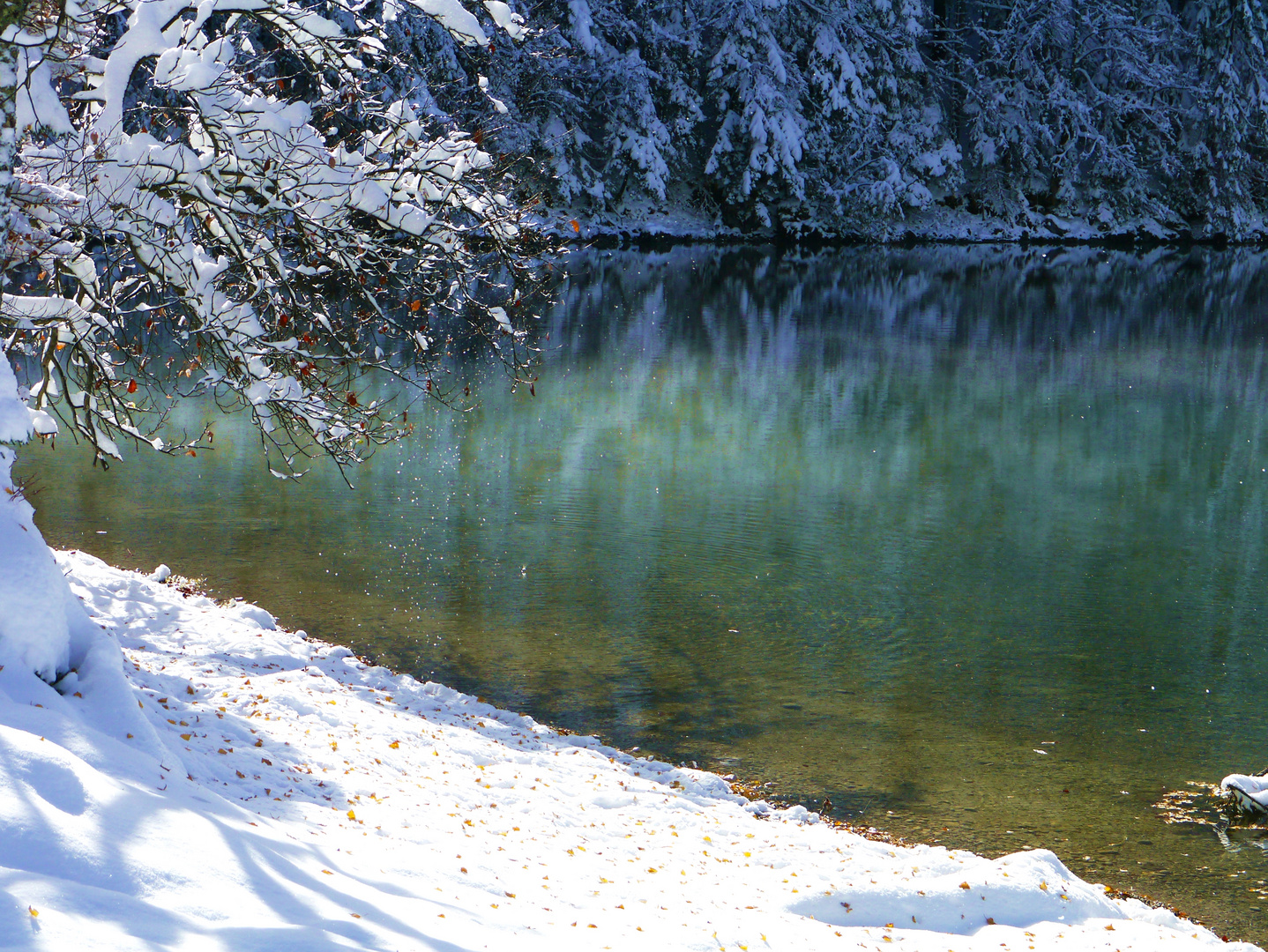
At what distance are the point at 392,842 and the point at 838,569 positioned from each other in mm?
7377

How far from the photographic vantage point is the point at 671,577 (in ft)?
38.6

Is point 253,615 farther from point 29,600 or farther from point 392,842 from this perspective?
point 392,842

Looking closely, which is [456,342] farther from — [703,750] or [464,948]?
[464,948]

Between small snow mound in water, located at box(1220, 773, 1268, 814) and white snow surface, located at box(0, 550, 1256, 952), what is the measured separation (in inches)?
70.3

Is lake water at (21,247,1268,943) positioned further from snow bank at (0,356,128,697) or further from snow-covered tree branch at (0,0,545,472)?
snow bank at (0,356,128,697)

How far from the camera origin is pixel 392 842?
17.6ft

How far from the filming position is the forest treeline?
150ft

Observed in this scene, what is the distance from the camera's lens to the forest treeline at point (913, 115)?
45.6 m

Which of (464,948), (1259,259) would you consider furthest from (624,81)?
(464,948)

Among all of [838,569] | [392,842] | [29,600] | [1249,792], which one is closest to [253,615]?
[29,600]

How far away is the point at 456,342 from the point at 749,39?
26.5 meters

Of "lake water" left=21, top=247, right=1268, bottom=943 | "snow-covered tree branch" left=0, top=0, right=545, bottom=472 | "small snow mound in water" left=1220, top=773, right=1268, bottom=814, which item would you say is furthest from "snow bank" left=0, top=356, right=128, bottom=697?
"small snow mound in water" left=1220, top=773, right=1268, bottom=814

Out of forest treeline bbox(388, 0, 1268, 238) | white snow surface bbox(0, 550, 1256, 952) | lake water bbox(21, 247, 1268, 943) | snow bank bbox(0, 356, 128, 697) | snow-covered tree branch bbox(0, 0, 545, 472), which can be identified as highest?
forest treeline bbox(388, 0, 1268, 238)

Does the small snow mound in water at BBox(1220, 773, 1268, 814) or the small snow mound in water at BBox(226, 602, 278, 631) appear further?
the small snow mound in water at BBox(226, 602, 278, 631)
